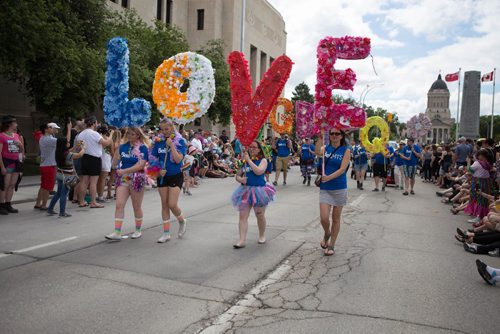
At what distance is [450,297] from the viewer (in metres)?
4.84

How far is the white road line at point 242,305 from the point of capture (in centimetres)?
394

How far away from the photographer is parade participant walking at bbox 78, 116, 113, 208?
10.2 m

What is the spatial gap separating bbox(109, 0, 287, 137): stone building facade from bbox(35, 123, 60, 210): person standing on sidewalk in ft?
94.6

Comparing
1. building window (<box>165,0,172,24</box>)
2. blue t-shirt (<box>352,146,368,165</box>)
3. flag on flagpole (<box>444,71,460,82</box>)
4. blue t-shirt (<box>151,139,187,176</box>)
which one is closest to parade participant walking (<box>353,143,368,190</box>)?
blue t-shirt (<box>352,146,368,165</box>)

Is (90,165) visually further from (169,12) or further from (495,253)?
(169,12)

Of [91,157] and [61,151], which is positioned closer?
[61,151]

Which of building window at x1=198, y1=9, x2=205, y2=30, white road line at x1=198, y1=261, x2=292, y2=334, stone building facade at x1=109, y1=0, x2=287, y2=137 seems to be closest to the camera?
white road line at x1=198, y1=261, x2=292, y2=334

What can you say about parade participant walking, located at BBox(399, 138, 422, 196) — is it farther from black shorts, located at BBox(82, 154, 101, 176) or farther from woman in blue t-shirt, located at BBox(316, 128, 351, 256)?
black shorts, located at BBox(82, 154, 101, 176)

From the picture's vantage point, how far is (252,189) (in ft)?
22.6

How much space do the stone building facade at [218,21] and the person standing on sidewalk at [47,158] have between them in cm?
2883

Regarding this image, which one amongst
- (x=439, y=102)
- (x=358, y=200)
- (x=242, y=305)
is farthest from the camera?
(x=439, y=102)

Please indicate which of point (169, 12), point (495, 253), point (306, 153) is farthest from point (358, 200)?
point (169, 12)

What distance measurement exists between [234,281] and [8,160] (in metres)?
6.74

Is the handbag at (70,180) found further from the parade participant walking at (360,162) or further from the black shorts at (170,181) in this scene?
the parade participant walking at (360,162)
